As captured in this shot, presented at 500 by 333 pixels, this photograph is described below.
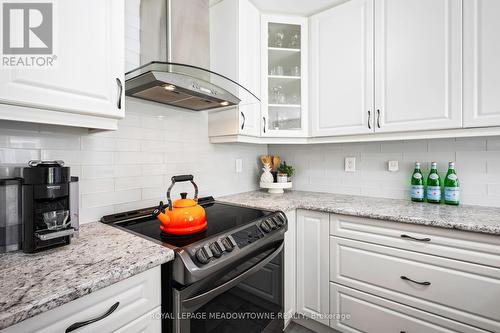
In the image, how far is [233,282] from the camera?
1.00 m

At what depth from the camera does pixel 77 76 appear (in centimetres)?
87

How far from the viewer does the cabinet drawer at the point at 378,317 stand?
119 cm

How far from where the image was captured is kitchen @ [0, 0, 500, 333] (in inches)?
31.3

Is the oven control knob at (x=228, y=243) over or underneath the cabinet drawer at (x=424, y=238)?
over

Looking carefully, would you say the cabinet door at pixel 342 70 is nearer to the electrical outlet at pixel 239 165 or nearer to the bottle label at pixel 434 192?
the bottle label at pixel 434 192

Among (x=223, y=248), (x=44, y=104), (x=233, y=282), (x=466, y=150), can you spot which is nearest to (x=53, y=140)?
(x=44, y=104)

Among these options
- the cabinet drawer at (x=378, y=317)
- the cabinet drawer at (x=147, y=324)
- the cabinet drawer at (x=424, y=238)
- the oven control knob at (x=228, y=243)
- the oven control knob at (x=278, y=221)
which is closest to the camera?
the cabinet drawer at (x=147, y=324)

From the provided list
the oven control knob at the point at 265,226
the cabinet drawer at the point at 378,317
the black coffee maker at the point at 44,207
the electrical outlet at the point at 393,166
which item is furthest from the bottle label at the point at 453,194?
the black coffee maker at the point at 44,207

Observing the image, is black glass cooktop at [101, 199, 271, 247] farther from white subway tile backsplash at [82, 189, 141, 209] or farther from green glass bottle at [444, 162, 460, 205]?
green glass bottle at [444, 162, 460, 205]

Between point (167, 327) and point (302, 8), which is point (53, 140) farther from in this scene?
point (302, 8)

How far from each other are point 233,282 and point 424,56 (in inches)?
67.6

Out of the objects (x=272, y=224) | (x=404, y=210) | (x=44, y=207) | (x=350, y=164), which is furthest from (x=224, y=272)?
(x=350, y=164)

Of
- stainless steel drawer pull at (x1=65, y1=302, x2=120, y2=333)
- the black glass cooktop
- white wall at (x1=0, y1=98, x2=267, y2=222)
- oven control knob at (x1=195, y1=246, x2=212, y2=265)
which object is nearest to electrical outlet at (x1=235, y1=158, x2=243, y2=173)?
white wall at (x1=0, y1=98, x2=267, y2=222)

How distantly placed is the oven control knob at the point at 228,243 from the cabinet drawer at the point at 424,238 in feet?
2.69
